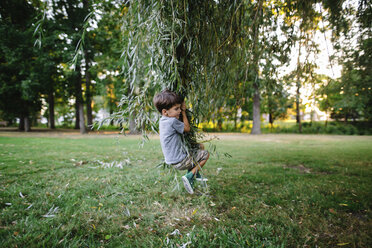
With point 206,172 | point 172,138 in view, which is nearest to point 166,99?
point 172,138

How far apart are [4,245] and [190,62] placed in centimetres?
275

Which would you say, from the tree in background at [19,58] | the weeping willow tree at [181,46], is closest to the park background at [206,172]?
the weeping willow tree at [181,46]

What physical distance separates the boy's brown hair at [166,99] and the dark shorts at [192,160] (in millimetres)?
738

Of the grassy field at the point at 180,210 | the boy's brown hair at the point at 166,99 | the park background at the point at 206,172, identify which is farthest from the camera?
the boy's brown hair at the point at 166,99

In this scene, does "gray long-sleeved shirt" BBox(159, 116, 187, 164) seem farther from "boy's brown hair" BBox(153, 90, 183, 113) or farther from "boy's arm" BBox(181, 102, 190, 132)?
"boy's brown hair" BBox(153, 90, 183, 113)

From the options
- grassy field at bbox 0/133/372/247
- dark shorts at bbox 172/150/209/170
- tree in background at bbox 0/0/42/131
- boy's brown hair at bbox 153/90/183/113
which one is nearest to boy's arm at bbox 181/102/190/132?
boy's brown hair at bbox 153/90/183/113

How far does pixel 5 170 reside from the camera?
14.5ft

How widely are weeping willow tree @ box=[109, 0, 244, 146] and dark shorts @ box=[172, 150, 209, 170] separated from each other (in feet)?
2.07

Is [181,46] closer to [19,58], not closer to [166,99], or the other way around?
→ [166,99]

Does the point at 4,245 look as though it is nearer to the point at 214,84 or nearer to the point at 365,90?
the point at 214,84

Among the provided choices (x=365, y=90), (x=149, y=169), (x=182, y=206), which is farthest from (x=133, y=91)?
(x=365, y=90)

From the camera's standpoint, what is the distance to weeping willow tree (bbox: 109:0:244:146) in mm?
2310

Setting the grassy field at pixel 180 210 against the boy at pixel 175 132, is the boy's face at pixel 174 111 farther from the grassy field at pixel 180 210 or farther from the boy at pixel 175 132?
the grassy field at pixel 180 210

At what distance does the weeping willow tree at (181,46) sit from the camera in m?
2.31
